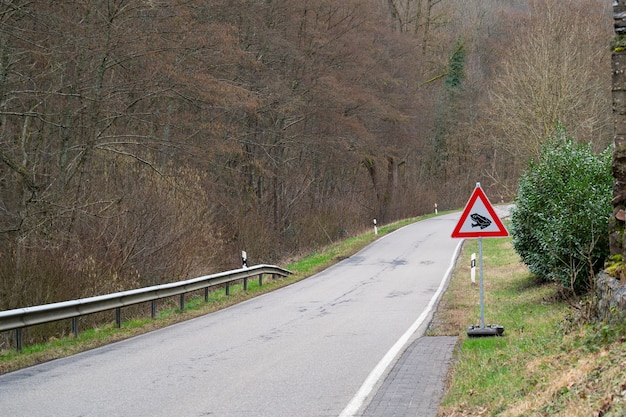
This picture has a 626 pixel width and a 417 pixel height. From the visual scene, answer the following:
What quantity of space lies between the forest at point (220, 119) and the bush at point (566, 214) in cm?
928

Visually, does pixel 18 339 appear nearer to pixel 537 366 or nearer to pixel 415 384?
pixel 415 384

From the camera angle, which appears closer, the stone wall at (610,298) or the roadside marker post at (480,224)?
the stone wall at (610,298)

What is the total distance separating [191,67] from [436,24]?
33426 millimetres

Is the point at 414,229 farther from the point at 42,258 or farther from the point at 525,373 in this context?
the point at 525,373

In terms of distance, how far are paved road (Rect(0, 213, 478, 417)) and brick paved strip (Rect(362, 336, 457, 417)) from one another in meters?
0.17

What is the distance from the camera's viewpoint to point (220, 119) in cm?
3039

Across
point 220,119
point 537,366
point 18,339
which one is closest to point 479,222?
point 537,366

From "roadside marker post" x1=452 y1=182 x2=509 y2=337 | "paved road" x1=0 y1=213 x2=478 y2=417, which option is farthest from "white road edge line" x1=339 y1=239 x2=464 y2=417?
"roadside marker post" x1=452 y1=182 x2=509 y2=337

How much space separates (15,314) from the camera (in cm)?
1105

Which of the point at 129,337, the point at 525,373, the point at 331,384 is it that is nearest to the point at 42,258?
the point at 129,337

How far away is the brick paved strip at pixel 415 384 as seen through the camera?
7.36 metres

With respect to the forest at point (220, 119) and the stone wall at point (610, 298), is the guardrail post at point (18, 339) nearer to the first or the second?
the forest at point (220, 119)

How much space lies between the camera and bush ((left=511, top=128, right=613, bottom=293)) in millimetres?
13070

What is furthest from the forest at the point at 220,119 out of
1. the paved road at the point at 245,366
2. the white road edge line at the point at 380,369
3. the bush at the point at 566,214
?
the bush at the point at 566,214
